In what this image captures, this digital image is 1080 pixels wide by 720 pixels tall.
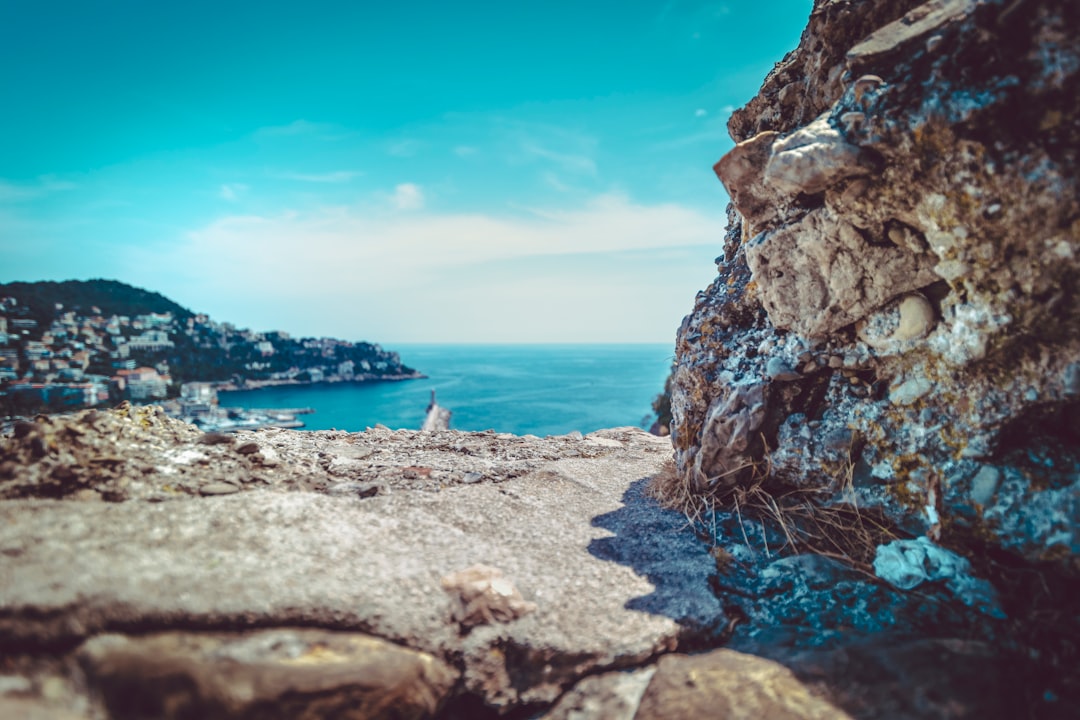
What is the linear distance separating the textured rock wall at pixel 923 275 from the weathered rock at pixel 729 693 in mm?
1580

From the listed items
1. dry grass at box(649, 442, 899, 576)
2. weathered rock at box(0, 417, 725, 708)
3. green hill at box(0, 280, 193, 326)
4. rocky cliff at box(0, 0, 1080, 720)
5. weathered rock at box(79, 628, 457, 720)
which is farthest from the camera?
green hill at box(0, 280, 193, 326)

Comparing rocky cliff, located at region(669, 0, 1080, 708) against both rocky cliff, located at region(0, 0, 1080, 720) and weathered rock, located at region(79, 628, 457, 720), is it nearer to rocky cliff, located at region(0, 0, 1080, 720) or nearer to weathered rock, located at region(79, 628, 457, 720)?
rocky cliff, located at region(0, 0, 1080, 720)

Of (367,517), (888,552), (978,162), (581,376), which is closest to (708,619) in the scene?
(888,552)

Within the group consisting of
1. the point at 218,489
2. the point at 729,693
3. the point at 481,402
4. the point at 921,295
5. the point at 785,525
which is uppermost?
the point at 921,295

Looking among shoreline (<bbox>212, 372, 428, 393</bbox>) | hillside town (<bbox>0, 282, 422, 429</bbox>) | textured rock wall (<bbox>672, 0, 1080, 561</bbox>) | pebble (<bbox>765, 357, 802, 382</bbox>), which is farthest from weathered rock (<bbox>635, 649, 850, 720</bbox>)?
shoreline (<bbox>212, 372, 428, 393</bbox>)

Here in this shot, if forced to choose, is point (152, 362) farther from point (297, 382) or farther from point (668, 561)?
point (668, 561)

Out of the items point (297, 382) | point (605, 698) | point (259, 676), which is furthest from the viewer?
point (297, 382)

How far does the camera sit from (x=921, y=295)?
3.26 meters

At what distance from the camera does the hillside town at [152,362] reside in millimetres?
24406

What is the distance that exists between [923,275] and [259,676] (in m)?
4.40

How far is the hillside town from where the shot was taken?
2441 centimetres

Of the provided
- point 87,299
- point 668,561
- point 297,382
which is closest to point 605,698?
point 668,561

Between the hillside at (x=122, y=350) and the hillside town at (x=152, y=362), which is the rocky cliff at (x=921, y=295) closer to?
the hillside town at (x=152, y=362)

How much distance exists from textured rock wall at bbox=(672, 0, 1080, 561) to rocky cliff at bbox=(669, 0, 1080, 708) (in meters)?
0.01
